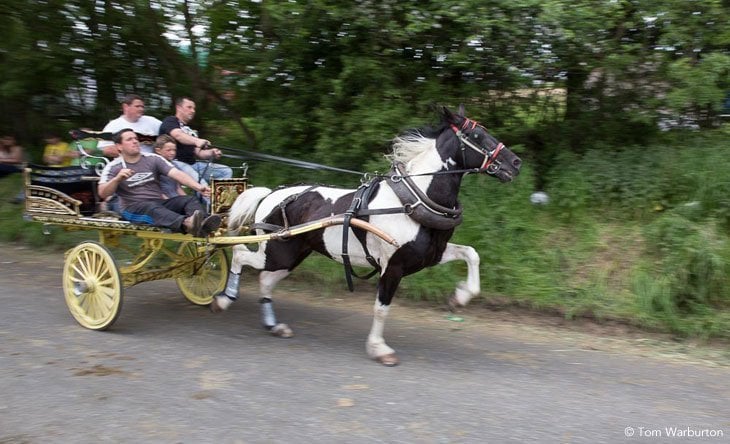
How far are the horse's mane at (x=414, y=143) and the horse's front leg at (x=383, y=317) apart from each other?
0.96 meters

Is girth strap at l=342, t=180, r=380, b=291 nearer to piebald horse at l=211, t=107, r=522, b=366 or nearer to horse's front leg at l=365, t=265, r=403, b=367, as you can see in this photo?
piebald horse at l=211, t=107, r=522, b=366

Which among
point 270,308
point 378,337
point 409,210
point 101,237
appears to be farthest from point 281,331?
point 101,237

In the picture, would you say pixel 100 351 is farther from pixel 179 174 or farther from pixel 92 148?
pixel 92 148

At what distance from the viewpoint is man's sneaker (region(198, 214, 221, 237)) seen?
550cm

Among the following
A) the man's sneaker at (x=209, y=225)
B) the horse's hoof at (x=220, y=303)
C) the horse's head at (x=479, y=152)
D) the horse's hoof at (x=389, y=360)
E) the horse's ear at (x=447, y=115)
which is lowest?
the horse's hoof at (x=389, y=360)

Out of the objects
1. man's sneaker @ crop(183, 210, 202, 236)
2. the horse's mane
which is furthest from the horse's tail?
the horse's mane

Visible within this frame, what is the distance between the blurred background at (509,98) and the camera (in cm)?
645

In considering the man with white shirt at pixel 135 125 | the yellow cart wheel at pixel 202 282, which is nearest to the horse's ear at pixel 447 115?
the yellow cart wheel at pixel 202 282

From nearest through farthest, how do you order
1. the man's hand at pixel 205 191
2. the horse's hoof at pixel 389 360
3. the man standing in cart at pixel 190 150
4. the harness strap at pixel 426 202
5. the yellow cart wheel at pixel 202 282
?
1. the harness strap at pixel 426 202
2. the horse's hoof at pixel 389 360
3. the man's hand at pixel 205 191
4. the man standing in cart at pixel 190 150
5. the yellow cart wheel at pixel 202 282

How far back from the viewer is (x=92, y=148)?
21.9 ft

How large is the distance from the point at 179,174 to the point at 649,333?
4625mm

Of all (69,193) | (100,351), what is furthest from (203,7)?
(100,351)

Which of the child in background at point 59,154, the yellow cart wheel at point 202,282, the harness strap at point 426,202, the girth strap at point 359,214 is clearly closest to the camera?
the harness strap at point 426,202

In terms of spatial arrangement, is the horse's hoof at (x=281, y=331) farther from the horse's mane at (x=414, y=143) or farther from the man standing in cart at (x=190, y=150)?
the horse's mane at (x=414, y=143)
